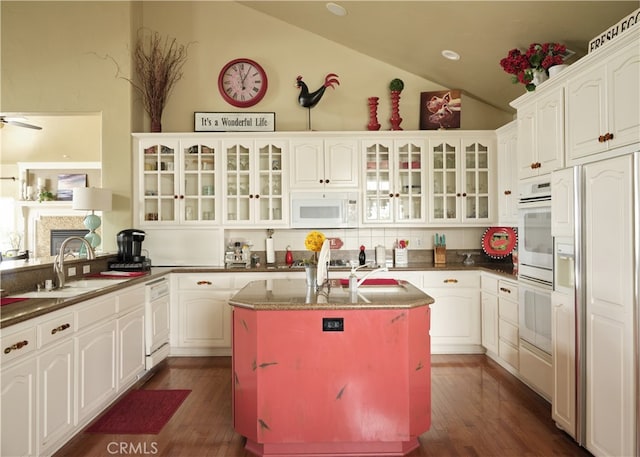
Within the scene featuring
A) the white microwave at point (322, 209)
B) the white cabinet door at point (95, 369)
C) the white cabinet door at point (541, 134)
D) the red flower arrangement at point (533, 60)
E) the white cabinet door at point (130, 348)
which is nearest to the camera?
the white cabinet door at point (95, 369)

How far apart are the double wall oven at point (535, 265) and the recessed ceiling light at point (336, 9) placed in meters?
2.35

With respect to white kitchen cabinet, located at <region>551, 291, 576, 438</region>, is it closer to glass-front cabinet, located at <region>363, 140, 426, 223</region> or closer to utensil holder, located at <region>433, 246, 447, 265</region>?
utensil holder, located at <region>433, 246, 447, 265</region>

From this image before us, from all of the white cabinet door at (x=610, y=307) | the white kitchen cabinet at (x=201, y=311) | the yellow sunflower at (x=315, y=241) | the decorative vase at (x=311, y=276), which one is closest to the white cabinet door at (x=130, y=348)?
the white kitchen cabinet at (x=201, y=311)

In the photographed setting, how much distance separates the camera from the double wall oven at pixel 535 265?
274 cm

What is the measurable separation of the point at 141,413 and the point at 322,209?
96.5 inches

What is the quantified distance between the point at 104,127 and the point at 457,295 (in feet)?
13.3

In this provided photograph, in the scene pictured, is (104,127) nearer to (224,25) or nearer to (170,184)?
(170,184)

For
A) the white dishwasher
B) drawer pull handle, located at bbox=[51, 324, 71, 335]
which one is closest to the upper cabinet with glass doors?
the white dishwasher

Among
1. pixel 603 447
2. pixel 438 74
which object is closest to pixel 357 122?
pixel 438 74

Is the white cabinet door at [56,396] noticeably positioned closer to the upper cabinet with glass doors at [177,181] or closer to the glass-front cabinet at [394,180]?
the upper cabinet with glass doors at [177,181]

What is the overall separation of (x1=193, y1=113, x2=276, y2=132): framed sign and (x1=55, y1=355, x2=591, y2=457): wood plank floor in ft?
8.48

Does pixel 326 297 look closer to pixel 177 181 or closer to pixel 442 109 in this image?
pixel 177 181

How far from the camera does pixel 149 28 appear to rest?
4.50 m

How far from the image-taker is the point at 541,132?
277 centimetres
